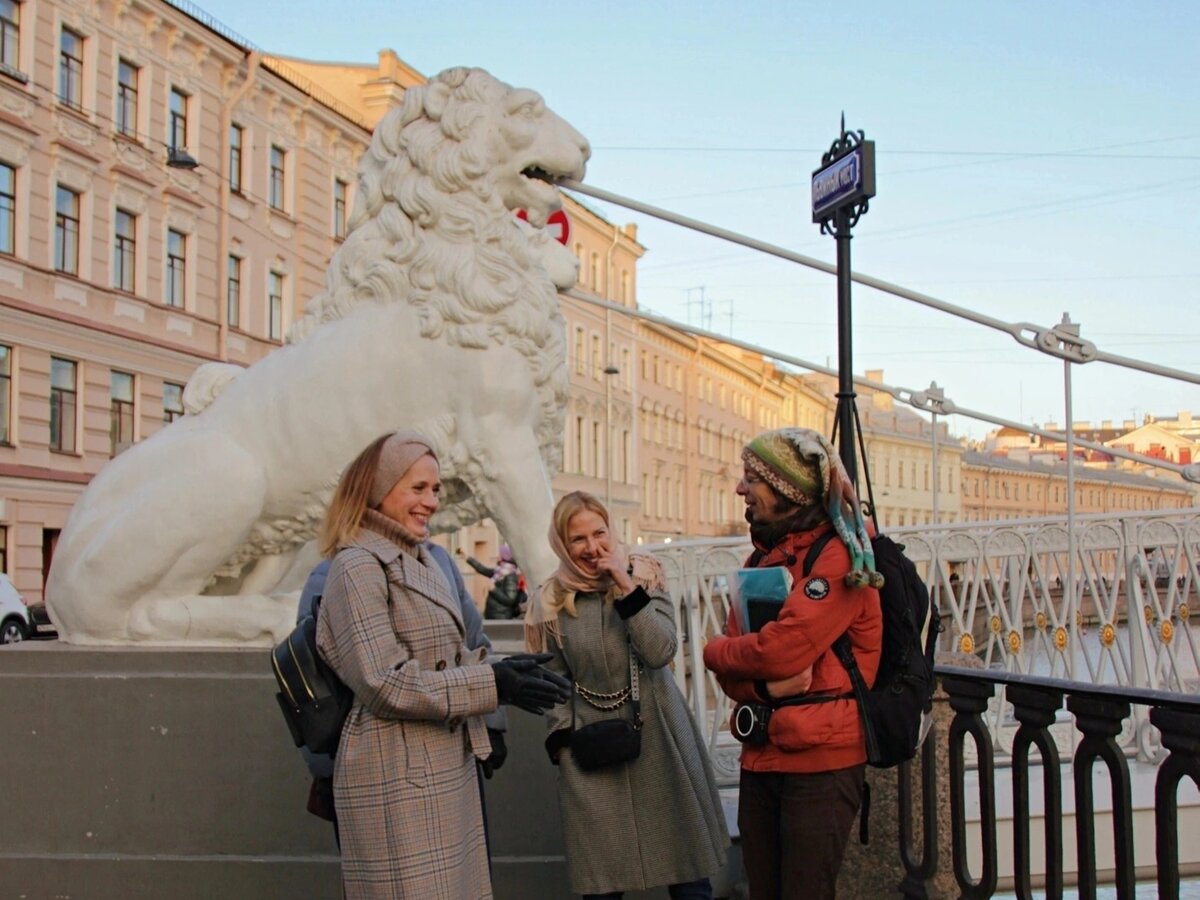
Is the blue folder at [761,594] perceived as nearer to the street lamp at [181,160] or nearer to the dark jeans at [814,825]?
the dark jeans at [814,825]

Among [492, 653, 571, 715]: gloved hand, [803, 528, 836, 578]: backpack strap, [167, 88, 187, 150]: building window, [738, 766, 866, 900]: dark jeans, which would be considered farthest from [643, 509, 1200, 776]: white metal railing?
[167, 88, 187, 150]: building window

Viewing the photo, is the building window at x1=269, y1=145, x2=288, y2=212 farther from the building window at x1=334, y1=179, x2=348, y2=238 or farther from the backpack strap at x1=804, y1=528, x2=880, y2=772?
the backpack strap at x1=804, y1=528, x2=880, y2=772

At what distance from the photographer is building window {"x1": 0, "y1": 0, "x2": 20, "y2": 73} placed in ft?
70.8

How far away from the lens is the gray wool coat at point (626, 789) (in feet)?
10.9

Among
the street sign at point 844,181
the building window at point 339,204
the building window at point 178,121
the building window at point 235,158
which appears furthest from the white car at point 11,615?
the building window at point 339,204

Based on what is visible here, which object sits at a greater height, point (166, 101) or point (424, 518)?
point (166, 101)

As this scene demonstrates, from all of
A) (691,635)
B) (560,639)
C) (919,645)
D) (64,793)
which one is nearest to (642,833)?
(560,639)

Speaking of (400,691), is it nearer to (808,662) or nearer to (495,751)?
(495,751)

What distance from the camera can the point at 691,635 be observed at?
6.34 meters

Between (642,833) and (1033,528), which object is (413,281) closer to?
(642,833)

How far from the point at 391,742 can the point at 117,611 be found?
6.29 feet

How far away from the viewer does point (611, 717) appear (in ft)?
11.0

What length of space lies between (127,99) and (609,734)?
24.6 metres

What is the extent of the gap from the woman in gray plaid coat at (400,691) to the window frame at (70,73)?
74.9ft
